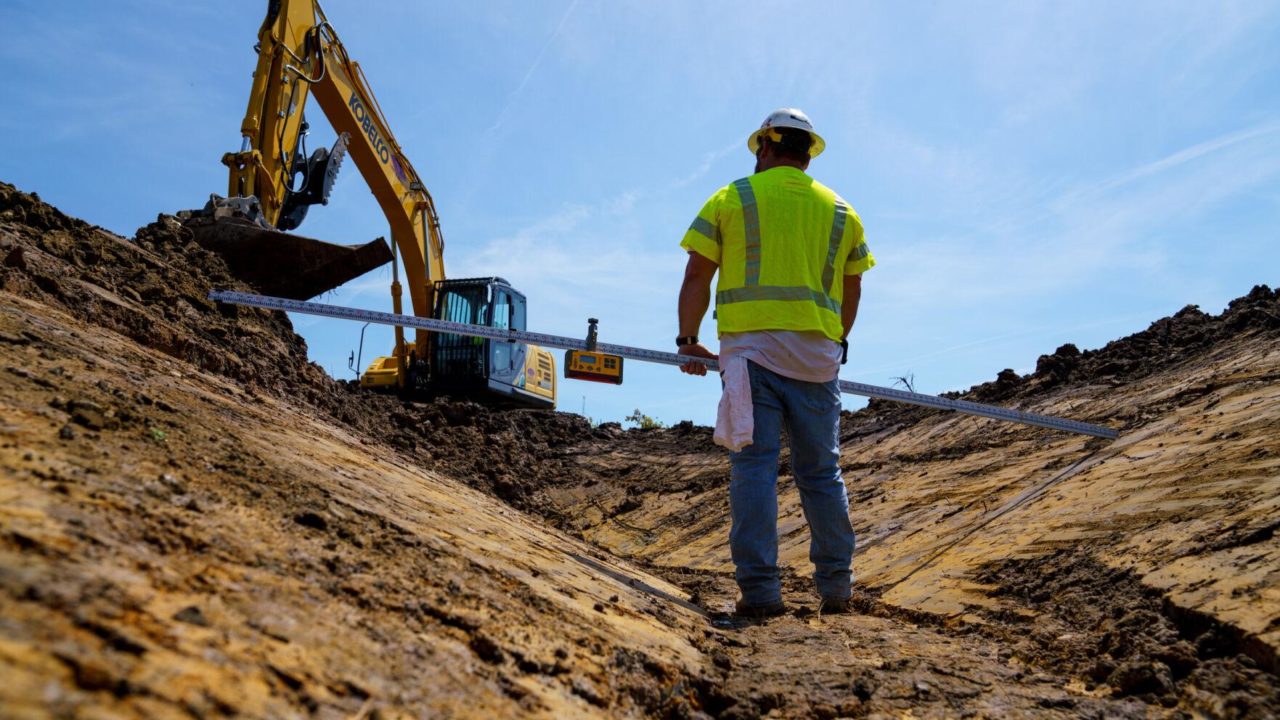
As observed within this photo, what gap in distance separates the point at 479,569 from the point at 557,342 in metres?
3.96

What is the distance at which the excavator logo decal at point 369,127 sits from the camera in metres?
11.0

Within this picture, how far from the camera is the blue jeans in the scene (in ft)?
12.5

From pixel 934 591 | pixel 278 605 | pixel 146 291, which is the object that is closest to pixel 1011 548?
pixel 934 591

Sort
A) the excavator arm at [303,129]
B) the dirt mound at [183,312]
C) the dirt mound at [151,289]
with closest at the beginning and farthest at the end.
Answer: the dirt mound at [151,289] < the dirt mound at [183,312] < the excavator arm at [303,129]

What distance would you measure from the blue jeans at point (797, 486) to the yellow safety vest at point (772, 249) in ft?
0.89

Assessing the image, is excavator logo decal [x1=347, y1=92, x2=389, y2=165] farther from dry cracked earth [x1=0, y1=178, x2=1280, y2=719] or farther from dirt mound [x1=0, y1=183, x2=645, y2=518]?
dry cracked earth [x1=0, y1=178, x2=1280, y2=719]

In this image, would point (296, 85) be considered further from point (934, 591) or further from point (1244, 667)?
point (1244, 667)

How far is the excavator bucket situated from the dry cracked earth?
1908 mm

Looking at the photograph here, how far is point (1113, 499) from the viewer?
416cm

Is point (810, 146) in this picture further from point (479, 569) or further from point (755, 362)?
point (479, 569)

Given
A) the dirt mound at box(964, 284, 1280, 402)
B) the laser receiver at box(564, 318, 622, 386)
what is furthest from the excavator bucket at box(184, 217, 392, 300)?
the dirt mound at box(964, 284, 1280, 402)

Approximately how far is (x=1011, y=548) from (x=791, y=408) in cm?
133

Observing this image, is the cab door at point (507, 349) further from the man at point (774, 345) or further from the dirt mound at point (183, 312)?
the man at point (774, 345)

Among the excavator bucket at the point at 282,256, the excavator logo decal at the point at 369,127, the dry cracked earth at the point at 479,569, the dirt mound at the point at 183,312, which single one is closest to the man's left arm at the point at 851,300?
the dry cracked earth at the point at 479,569
